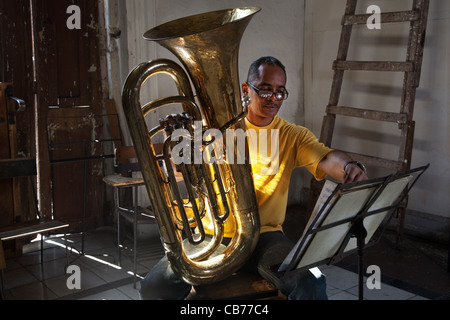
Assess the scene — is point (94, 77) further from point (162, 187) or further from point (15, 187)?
point (162, 187)

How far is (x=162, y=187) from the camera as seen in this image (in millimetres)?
1565

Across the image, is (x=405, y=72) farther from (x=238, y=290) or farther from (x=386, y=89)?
(x=238, y=290)

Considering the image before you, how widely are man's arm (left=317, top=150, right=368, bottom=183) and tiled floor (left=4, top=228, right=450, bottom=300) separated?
3.86 feet

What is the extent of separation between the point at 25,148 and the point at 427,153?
3.11 meters

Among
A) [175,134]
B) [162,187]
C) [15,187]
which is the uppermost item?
[175,134]

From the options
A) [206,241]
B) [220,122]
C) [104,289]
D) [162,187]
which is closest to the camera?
[162,187]

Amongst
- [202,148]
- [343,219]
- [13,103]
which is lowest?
[343,219]

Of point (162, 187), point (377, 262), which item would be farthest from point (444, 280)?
point (162, 187)

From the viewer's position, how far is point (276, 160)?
2.11 meters

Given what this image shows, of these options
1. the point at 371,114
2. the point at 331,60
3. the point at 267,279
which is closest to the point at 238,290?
the point at 267,279

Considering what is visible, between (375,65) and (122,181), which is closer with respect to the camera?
(122,181)

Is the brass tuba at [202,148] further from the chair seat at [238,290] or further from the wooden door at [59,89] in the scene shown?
the wooden door at [59,89]

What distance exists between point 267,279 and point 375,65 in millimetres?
2533

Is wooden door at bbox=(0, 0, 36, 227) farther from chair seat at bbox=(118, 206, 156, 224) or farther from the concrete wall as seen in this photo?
the concrete wall
